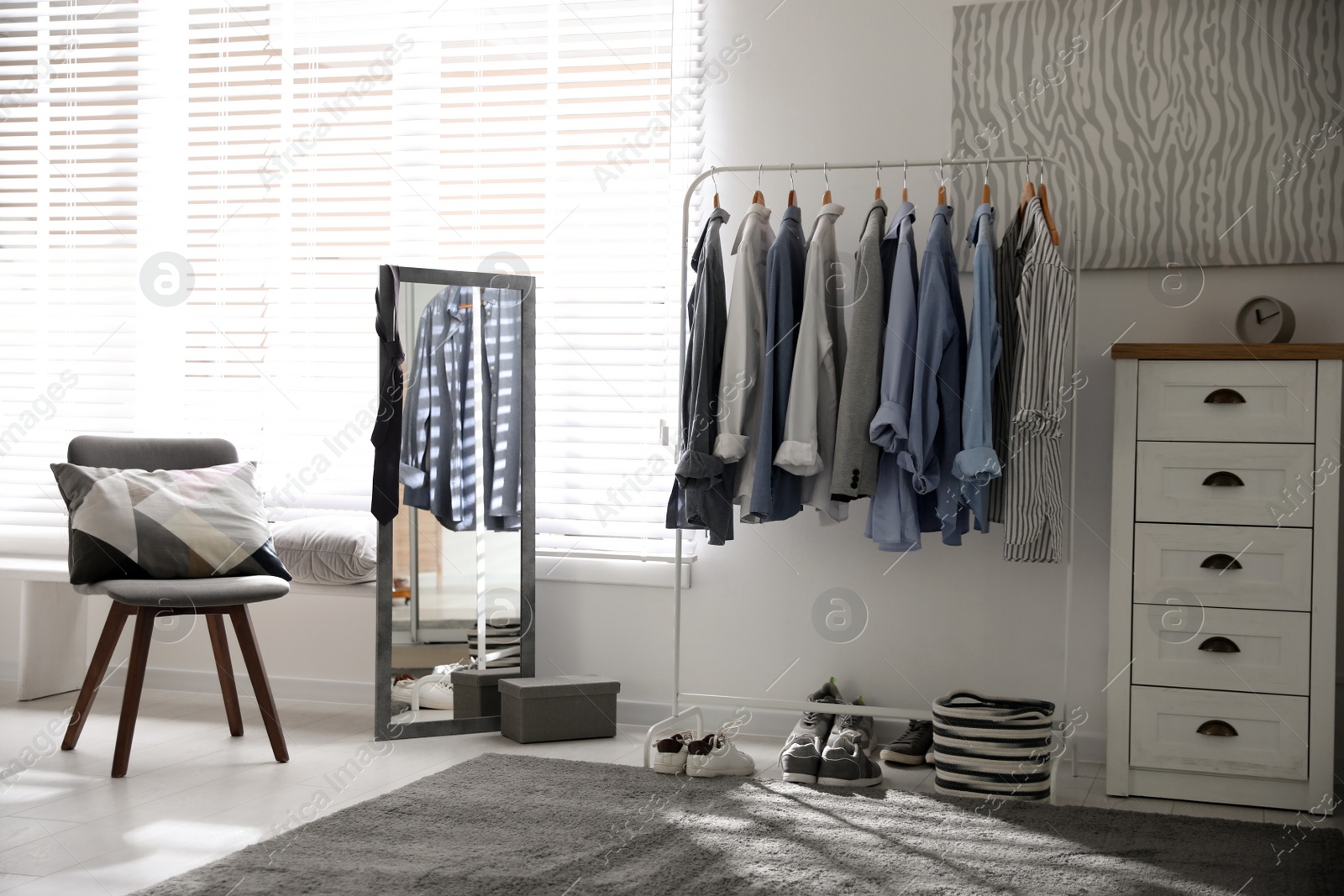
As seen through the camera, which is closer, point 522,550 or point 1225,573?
point 1225,573

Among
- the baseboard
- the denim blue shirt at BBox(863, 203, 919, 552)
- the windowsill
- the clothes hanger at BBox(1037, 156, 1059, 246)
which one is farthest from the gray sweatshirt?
the baseboard

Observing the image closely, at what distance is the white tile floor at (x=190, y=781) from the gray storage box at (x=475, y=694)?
79 mm

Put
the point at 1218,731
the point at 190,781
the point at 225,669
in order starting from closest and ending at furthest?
the point at 1218,731 → the point at 190,781 → the point at 225,669

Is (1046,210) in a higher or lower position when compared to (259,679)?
higher

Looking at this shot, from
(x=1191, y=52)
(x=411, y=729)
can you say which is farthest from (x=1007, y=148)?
(x=411, y=729)

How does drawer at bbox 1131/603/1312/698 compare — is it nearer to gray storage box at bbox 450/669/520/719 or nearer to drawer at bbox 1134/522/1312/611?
drawer at bbox 1134/522/1312/611

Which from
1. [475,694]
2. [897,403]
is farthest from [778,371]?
[475,694]

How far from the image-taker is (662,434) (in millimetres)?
3344

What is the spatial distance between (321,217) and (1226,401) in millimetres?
2772

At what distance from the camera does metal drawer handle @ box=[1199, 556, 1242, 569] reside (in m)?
2.66

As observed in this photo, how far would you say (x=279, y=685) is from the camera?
149 inches

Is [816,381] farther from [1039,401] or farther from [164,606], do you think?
[164,606]

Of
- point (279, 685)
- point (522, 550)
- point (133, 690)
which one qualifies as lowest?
point (279, 685)

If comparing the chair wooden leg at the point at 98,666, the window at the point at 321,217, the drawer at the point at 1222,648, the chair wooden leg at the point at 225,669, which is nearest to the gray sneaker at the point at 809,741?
the window at the point at 321,217
